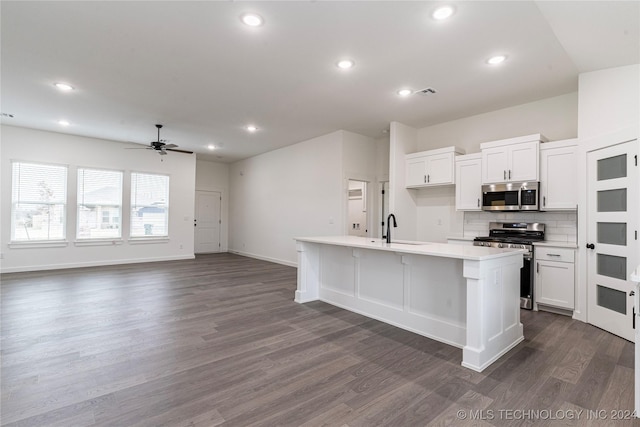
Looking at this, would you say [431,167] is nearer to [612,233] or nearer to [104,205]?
[612,233]

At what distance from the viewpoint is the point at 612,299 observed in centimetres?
330

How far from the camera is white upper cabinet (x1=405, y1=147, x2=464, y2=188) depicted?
16.9 feet

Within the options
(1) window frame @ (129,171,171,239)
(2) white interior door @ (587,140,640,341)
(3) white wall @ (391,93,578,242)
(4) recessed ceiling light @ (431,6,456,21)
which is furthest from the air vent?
(1) window frame @ (129,171,171,239)

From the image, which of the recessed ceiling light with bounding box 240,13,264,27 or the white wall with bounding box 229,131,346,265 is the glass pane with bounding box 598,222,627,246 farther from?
the recessed ceiling light with bounding box 240,13,264,27

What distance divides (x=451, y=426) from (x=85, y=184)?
8259 millimetres

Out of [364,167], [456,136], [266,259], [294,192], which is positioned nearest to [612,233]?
[456,136]

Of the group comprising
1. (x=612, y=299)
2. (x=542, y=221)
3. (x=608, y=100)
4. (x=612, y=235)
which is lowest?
(x=612, y=299)

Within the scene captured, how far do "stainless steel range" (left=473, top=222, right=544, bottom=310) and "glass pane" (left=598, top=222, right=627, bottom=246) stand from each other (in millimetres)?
760

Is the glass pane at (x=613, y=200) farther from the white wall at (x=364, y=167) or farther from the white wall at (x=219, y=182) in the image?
the white wall at (x=219, y=182)

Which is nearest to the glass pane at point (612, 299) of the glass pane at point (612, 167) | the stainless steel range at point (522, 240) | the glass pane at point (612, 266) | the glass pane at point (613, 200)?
the glass pane at point (612, 266)

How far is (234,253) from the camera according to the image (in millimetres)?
9750

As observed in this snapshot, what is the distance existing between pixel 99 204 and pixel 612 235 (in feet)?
30.1

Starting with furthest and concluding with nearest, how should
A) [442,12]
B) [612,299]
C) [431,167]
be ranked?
[431,167] → [612,299] → [442,12]

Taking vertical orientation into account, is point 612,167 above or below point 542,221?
above
